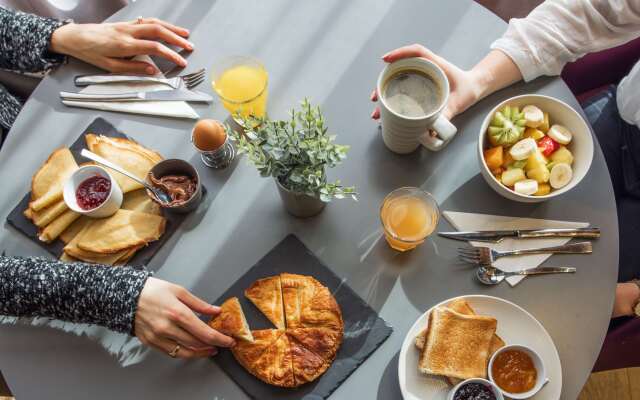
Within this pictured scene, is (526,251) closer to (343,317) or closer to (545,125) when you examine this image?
(545,125)

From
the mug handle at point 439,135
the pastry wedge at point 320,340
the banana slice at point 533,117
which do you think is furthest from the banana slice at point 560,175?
the pastry wedge at point 320,340

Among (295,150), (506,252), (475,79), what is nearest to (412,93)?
(475,79)

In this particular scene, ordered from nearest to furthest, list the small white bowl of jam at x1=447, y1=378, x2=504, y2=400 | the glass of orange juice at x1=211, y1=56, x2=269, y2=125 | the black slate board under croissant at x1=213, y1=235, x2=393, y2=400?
the small white bowl of jam at x1=447, y1=378, x2=504, y2=400 → the black slate board under croissant at x1=213, y1=235, x2=393, y2=400 → the glass of orange juice at x1=211, y1=56, x2=269, y2=125

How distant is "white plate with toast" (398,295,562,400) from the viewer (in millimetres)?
1050

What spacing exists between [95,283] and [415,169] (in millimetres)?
829

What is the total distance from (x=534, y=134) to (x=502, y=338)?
0.49 metres

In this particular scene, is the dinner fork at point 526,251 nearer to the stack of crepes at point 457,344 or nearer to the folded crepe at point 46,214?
the stack of crepes at point 457,344

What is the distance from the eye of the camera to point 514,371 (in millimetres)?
1046

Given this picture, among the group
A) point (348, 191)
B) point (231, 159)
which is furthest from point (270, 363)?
point (231, 159)

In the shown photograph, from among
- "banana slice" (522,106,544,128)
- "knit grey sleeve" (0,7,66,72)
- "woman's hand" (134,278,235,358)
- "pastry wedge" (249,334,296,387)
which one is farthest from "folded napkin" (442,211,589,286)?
"knit grey sleeve" (0,7,66,72)

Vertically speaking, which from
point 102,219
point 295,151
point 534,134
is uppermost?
point 534,134

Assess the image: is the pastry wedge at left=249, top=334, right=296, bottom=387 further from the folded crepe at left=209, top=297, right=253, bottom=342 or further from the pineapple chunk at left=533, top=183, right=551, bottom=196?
the pineapple chunk at left=533, top=183, right=551, bottom=196

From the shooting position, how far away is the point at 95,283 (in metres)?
1.15

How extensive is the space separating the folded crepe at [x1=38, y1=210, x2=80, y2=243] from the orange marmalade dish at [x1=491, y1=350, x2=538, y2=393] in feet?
3.46
